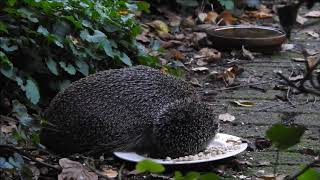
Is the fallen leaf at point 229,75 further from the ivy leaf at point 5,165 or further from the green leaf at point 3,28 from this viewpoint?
the ivy leaf at point 5,165

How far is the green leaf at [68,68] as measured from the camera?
424 cm

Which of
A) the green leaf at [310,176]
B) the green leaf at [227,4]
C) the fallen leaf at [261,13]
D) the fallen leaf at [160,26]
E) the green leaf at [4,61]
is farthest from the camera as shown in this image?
the fallen leaf at [261,13]

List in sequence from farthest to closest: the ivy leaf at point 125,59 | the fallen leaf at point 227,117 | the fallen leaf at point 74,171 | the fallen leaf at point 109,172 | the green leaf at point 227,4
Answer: the green leaf at point 227,4 → the ivy leaf at point 125,59 → the fallen leaf at point 227,117 → the fallen leaf at point 109,172 → the fallen leaf at point 74,171

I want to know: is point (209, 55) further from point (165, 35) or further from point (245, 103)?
point (245, 103)

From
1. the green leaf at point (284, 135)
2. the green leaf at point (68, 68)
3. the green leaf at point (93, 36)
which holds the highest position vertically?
the green leaf at point (284, 135)

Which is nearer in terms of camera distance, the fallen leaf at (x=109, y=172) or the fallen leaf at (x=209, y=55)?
the fallen leaf at (x=109, y=172)

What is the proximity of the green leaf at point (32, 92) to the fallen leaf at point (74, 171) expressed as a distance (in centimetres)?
86

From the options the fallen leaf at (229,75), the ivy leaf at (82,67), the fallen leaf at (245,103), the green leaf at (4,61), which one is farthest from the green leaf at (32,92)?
the fallen leaf at (229,75)

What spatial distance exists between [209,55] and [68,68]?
1.94 meters

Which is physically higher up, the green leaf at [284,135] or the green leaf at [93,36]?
the green leaf at [284,135]

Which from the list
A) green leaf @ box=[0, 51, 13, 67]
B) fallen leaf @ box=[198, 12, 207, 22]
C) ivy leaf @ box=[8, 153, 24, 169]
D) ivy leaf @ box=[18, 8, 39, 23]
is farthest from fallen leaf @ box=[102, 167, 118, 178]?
fallen leaf @ box=[198, 12, 207, 22]

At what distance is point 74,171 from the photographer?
3.08m

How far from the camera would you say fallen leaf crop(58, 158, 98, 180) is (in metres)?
A: 3.06

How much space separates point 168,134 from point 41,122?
23.9 inches
